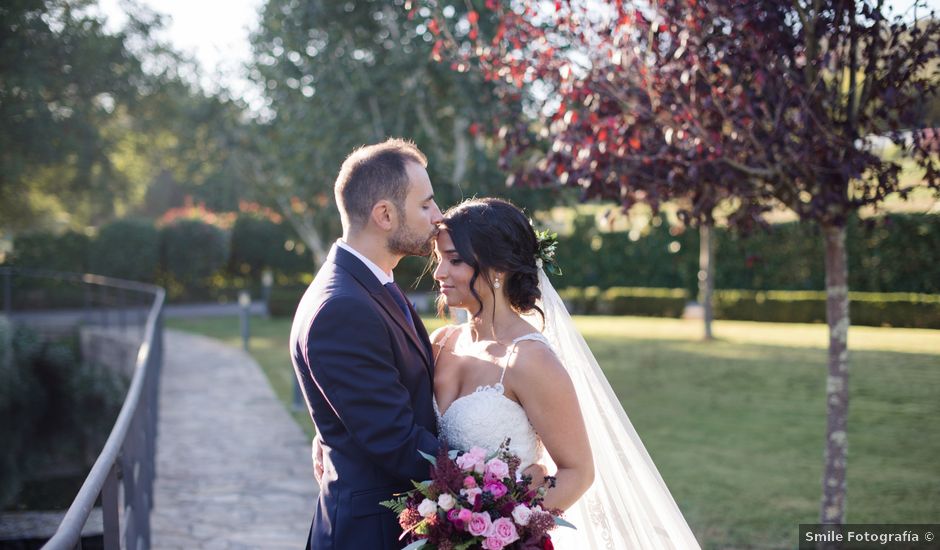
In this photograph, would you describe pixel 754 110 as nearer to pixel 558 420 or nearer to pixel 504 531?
pixel 558 420

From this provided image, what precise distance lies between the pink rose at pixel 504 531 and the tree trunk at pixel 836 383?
11.5 ft

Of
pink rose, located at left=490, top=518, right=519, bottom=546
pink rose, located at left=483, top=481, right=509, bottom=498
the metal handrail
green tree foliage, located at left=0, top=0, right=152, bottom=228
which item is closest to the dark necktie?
pink rose, located at left=483, top=481, right=509, bottom=498

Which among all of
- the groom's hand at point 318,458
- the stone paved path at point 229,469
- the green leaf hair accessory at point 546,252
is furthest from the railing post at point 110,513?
the stone paved path at point 229,469

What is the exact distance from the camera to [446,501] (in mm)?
2463

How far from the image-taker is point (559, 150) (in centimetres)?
550

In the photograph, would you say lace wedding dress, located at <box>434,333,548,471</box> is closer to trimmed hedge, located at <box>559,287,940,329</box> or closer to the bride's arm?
the bride's arm

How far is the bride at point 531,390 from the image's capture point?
2.86 meters

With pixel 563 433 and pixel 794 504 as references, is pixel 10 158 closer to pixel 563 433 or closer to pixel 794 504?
pixel 794 504

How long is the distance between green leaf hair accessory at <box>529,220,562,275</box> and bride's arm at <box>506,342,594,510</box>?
1.61 feet

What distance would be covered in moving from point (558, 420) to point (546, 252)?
0.75 meters

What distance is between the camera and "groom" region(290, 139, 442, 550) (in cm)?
255

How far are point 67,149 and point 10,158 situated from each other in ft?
5.37

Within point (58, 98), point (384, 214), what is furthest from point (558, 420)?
point (58, 98)

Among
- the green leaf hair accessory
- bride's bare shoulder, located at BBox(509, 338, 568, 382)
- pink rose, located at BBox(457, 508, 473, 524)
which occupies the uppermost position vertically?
the green leaf hair accessory
